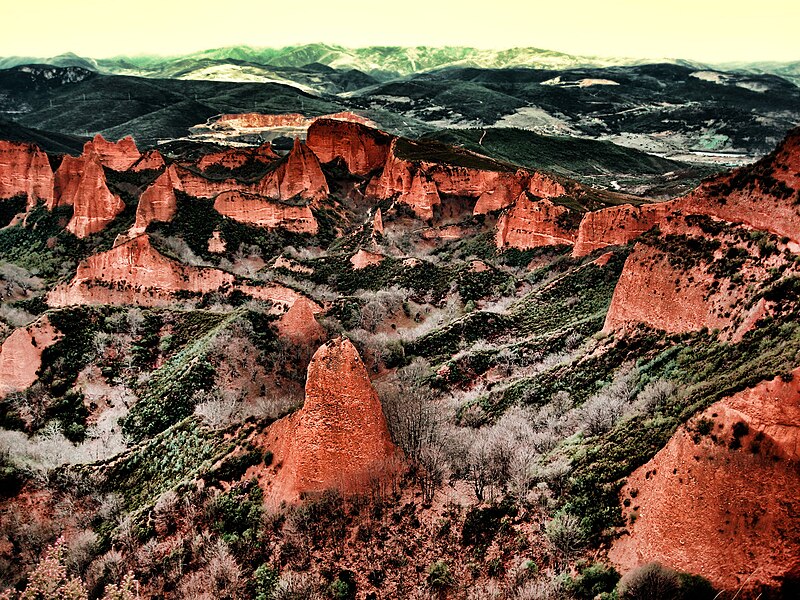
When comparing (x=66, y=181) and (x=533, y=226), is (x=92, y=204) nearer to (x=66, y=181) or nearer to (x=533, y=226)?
(x=66, y=181)

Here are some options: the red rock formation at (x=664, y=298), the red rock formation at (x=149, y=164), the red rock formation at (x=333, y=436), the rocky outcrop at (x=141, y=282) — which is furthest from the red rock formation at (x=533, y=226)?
the red rock formation at (x=149, y=164)

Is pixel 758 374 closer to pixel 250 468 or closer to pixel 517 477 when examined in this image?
pixel 517 477

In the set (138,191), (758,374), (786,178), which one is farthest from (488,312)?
(138,191)

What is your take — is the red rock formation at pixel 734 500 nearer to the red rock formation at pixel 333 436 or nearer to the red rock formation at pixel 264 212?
the red rock formation at pixel 333 436

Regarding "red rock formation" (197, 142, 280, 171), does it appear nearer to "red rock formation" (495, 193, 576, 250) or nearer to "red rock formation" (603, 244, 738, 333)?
"red rock formation" (495, 193, 576, 250)

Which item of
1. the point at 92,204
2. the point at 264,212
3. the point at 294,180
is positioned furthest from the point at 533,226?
the point at 92,204
